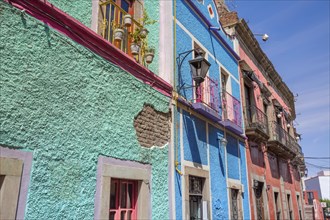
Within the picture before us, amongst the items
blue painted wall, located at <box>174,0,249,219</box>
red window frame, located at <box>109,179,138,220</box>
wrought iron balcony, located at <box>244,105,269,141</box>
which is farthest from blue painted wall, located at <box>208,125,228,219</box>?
red window frame, located at <box>109,179,138,220</box>

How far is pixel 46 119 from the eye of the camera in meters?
3.60

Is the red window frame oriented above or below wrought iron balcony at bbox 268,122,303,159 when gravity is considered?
below

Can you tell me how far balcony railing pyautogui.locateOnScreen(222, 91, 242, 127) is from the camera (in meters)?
9.13

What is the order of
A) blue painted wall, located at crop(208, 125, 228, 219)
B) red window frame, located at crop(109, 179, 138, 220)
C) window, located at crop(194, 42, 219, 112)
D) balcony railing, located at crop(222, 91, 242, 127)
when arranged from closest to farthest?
red window frame, located at crop(109, 179, 138, 220) → blue painted wall, located at crop(208, 125, 228, 219) → window, located at crop(194, 42, 219, 112) → balcony railing, located at crop(222, 91, 242, 127)

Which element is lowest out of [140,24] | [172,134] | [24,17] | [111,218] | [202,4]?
[111,218]

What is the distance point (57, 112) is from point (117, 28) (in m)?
2.17

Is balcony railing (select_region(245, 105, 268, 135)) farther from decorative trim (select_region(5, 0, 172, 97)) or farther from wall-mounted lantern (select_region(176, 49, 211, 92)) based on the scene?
decorative trim (select_region(5, 0, 172, 97))

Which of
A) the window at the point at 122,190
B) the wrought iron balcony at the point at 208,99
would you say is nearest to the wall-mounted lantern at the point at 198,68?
the wrought iron balcony at the point at 208,99

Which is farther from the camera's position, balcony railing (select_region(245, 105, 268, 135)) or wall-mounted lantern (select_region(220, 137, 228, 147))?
balcony railing (select_region(245, 105, 268, 135))

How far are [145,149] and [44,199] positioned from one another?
2.12m

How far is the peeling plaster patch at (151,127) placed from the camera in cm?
525

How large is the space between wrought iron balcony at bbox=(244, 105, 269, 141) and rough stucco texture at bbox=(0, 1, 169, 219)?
22.0ft

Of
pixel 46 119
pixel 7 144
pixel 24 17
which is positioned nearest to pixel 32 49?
pixel 24 17

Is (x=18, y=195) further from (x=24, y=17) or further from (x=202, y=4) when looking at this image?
(x=202, y=4)
